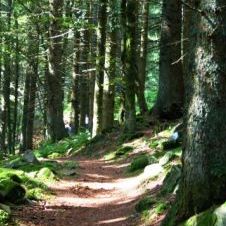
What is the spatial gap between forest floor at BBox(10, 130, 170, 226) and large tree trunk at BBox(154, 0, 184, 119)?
2.61 m

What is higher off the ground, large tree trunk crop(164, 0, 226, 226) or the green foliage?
large tree trunk crop(164, 0, 226, 226)

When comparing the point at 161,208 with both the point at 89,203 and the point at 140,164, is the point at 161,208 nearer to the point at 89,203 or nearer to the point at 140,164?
the point at 89,203

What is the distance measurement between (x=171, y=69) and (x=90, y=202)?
23.0 ft

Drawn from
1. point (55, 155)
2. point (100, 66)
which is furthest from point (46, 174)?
point (55, 155)

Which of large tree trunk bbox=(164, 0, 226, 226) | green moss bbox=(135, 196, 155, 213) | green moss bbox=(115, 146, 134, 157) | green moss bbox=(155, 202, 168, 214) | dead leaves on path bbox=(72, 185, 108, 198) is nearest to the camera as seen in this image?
large tree trunk bbox=(164, 0, 226, 226)

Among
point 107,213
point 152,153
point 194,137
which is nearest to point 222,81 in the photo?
point 194,137

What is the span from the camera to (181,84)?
51.8ft

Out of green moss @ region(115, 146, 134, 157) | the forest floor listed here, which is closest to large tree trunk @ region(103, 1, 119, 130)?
green moss @ region(115, 146, 134, 157)

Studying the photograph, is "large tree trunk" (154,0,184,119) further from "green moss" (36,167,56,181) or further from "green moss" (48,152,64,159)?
"green moss" (36,167,56,181)

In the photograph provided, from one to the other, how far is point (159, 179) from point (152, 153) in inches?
109

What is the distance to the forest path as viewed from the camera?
27.0 ft

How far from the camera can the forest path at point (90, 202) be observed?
8.23 metres

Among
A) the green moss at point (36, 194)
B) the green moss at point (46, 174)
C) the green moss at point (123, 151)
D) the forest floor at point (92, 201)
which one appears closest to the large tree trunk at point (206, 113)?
the forest floor at point (92, 201)

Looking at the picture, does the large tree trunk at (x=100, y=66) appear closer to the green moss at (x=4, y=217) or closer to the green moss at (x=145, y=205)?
the green moss at (x=145, y=205)
